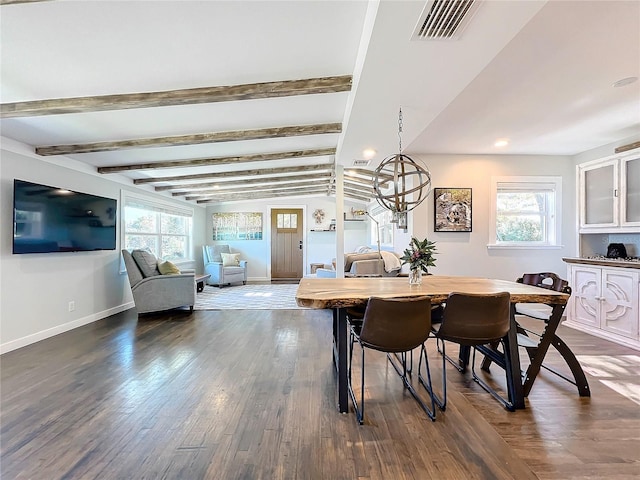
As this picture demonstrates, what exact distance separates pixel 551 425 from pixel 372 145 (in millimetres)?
3070

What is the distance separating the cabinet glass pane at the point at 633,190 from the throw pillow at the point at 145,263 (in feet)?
21.0

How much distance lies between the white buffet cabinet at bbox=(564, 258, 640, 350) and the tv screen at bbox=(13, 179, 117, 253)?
20.6 feet

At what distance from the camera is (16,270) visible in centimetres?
336

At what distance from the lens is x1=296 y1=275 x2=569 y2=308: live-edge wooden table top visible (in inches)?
80.2

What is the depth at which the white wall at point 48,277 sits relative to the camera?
10.7ft

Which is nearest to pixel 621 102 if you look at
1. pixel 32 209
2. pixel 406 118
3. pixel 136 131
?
pixel 406 118

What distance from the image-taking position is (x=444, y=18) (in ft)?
5.16

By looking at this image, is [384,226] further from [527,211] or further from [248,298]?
[248,298]

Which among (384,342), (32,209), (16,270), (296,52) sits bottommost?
(384,342)

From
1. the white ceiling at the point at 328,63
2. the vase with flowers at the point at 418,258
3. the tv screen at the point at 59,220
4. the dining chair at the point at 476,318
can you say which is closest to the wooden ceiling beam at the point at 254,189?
the tv screen at the point at 59,220

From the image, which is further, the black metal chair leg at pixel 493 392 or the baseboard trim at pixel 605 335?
the baseboard trim at pixel 605 335

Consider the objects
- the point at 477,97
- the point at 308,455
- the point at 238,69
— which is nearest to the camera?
the point at 308,455

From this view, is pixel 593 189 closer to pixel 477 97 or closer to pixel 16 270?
pixel 477 97

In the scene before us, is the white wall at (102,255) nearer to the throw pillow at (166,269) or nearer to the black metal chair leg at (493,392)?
the throw pillow at (166,269)
